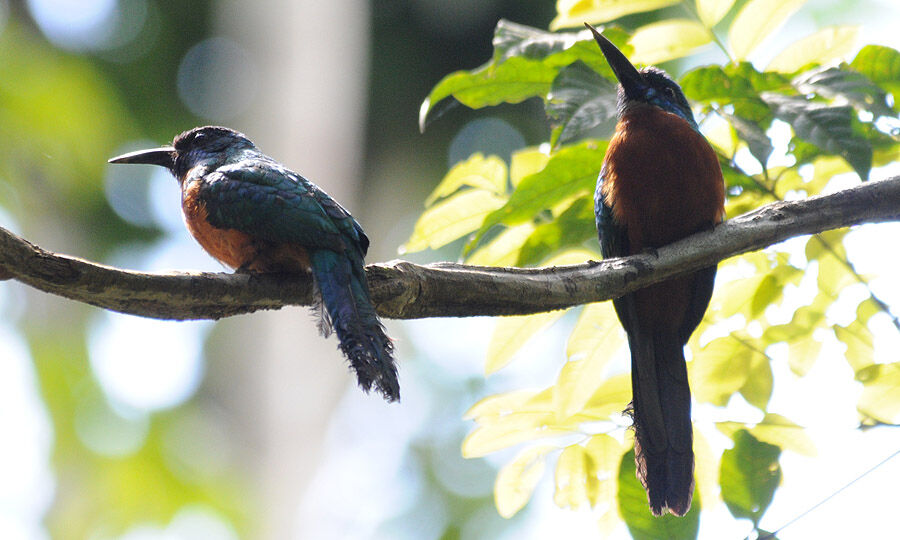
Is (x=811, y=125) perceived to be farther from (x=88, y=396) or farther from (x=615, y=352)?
(x=88, y=396)

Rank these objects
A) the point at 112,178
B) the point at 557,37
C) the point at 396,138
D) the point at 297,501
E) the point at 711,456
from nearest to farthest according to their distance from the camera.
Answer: the point at 711,456, the point at 557,37, the point at 297,501, the point at 396,138, the point at 112,178

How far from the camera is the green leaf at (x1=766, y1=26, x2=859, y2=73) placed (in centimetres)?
224

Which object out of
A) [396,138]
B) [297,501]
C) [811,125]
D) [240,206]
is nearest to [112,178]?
[396,138]

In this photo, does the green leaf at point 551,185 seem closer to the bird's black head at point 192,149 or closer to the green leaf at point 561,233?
the green leaf at point 561,233

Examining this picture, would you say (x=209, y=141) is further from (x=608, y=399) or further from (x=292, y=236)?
(x=608, y=399)

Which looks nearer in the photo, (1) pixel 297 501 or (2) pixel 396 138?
(1) pixel 297 501

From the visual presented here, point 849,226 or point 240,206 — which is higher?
point 240,206

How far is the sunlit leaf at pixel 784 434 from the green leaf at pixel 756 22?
99cm

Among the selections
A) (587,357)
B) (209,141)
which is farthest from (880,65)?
(209,141)

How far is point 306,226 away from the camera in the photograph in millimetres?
1865

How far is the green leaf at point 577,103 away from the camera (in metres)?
1.97

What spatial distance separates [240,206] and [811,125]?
1340 millimetres

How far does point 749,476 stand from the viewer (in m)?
1.71

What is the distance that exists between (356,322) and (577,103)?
0.83m
